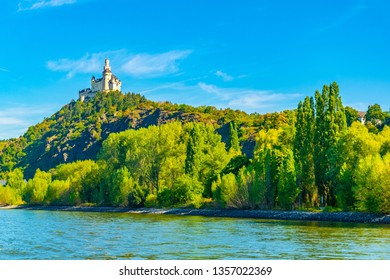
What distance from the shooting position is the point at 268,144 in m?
82.1

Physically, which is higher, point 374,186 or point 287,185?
point 287,185

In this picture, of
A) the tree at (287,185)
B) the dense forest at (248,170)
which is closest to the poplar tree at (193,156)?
the dense forest at (248,170)

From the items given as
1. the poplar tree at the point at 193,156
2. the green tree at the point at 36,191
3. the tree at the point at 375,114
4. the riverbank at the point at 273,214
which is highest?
the tree at the point at 375,114

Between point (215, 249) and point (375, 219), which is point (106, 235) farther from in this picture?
point (375, 219)

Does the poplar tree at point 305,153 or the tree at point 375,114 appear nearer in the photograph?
the poplar tree at point 305,153

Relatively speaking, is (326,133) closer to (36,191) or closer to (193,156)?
(193,156)

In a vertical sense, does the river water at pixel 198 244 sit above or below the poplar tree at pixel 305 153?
below

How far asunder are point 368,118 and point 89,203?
231ft

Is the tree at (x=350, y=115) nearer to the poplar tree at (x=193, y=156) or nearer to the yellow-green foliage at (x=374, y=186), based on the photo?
the poplar tree at (x=193, y=156)

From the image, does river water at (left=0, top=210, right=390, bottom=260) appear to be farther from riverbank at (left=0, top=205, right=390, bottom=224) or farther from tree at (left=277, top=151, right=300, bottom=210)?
tree at (left=277, top=151, right=300, bottom=210)

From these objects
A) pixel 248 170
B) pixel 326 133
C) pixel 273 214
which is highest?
pixel 326 133

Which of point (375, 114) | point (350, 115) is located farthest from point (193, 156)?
point (350, 115)

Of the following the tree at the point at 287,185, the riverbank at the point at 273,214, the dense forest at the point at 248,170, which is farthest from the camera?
the tree at the point at 287,185

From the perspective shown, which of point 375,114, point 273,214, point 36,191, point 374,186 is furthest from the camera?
point 375,114
